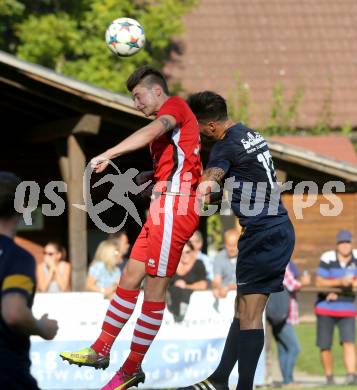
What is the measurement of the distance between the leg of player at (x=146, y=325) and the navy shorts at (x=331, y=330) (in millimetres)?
6959

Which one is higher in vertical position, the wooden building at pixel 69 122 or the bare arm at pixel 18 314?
the wooden building at pixel 69 122

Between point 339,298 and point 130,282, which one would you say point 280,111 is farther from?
point 130,282

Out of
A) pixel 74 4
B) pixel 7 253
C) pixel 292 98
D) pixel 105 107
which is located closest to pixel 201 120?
pixel 7 253

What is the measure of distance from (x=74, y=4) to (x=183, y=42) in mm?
4369

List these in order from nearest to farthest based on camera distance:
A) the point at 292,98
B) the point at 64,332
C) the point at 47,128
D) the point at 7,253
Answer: the point at 7,253, the point at 64,332, the point at 47,128, the point at 292,98

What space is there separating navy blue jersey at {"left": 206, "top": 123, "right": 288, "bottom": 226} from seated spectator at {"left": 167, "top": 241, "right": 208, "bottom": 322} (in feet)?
19.2

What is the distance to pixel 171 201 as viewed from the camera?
8375 mm

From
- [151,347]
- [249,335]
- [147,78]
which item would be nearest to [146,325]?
[249,335]

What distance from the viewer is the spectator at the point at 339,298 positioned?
14.9 m

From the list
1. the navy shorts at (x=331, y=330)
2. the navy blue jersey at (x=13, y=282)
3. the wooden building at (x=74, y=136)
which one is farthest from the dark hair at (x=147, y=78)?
the navy shorts at (x=331, y=330)

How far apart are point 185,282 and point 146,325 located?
5.96 m

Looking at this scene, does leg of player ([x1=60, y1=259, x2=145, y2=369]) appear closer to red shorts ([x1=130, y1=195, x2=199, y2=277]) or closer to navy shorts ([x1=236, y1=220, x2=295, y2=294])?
red shorts ([x1=130, y1=195, x2=199, y2=277])

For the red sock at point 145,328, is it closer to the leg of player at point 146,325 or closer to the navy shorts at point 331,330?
the leg of player at point 146,325

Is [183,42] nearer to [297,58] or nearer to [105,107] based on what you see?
[297,58]
